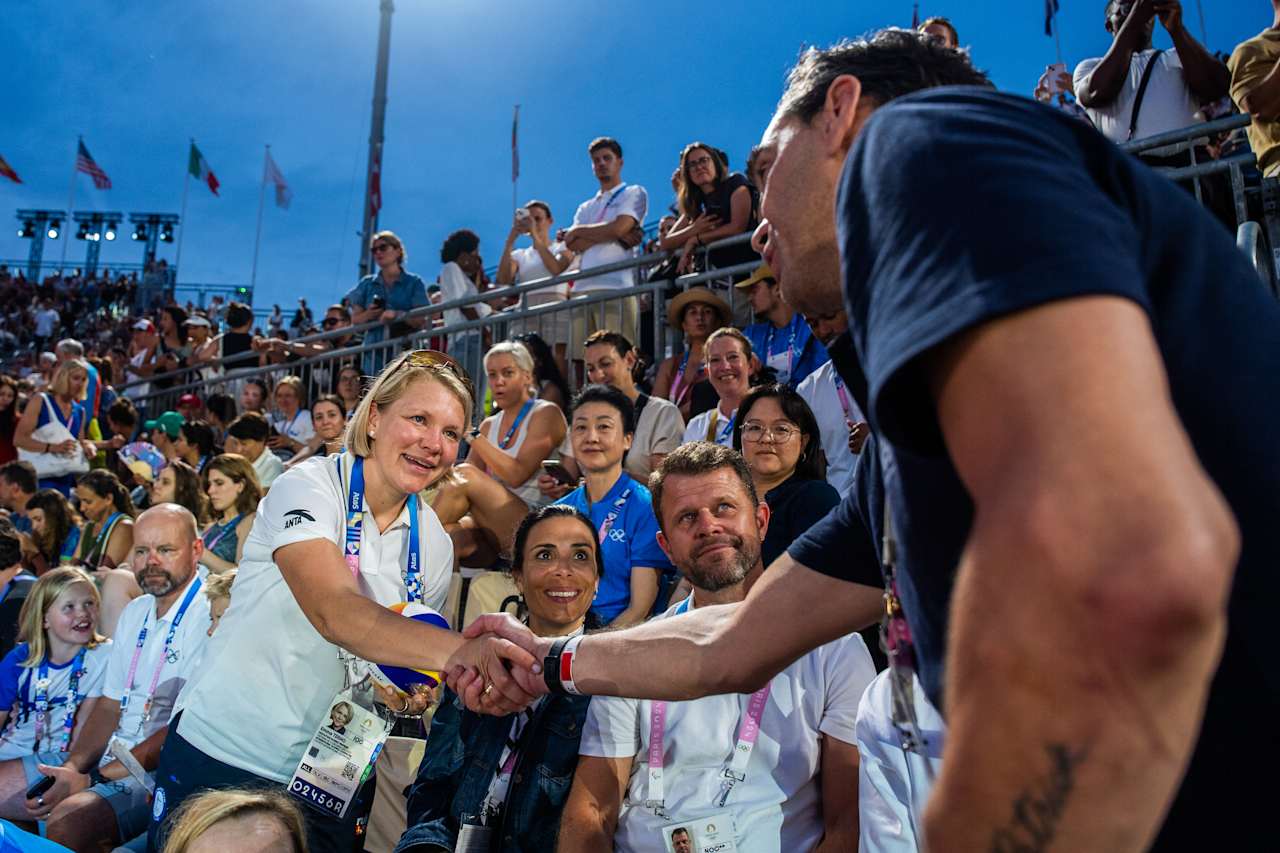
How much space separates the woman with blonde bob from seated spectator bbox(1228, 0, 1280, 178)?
13.7ft

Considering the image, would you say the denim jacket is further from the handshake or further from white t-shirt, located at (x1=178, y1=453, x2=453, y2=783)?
the handshake

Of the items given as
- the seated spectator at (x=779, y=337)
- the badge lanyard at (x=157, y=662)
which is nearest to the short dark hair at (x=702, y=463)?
the seated spectator at (x=779, y=337)

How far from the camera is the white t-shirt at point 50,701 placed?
5996mm

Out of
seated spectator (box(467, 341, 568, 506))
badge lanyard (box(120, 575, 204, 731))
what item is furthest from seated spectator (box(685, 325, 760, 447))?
badge lanyard (box(120, 575, 204, 731))

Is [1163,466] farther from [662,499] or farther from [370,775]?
[662,499]

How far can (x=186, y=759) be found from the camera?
3.04m

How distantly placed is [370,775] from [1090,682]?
2.96 meters

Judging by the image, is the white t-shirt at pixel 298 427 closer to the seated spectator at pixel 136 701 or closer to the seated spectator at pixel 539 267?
the seated spectator at pixel 539 267

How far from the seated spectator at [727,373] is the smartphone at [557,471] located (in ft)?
3.13

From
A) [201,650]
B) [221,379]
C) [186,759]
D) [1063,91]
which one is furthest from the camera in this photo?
[221,379]

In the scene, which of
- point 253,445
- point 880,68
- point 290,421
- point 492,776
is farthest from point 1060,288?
point 290,421

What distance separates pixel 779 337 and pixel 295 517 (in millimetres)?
4112

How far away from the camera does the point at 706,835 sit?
2.97 meters

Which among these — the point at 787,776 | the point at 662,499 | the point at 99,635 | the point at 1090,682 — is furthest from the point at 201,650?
the point at 1090,682
